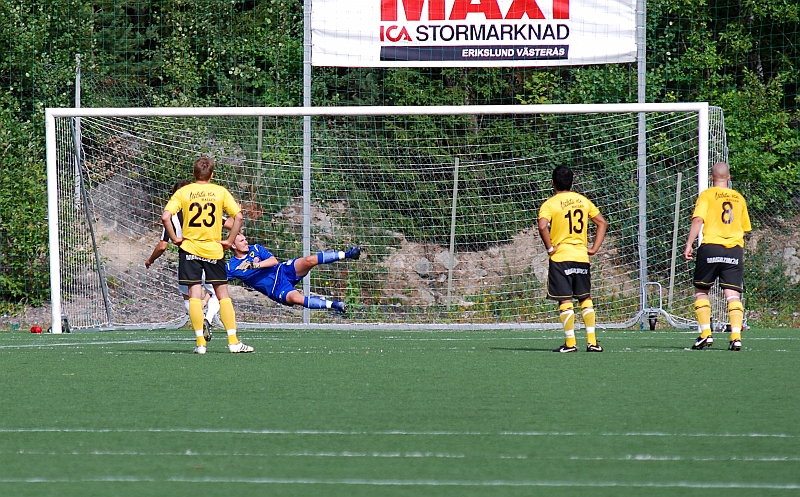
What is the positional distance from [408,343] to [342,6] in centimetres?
514

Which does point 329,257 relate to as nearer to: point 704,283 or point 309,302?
point 309,302

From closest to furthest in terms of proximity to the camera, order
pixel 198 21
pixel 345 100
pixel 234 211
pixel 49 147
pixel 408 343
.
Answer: pixel 234 211 < pixel 408 343 < pixel 49 147 < pixel 345 100 < pixel 198 21

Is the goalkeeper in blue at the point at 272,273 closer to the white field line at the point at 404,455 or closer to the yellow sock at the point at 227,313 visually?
the yellow sock at the point at 227,313

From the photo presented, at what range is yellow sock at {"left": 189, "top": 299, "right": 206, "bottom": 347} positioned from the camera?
9195 millimetres

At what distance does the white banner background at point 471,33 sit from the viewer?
13.8m

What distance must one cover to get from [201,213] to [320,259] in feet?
9.80

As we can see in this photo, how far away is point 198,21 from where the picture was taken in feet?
63.9

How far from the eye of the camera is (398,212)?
15.5m

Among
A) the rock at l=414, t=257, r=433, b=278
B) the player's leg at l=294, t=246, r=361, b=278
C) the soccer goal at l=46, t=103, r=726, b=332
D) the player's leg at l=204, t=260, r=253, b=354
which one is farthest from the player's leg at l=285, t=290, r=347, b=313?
the rock at l=414, t=257, r=433, b=278

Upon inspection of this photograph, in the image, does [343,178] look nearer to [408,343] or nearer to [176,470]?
[408,343]

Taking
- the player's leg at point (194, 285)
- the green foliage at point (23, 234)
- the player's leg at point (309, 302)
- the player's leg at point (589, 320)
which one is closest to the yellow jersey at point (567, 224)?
the player's leg at point (589, 320)

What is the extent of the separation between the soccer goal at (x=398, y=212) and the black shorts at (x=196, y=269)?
4528 mm

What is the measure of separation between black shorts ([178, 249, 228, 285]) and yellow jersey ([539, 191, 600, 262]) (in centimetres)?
271

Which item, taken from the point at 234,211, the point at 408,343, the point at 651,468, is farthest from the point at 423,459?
the point at 408,343
